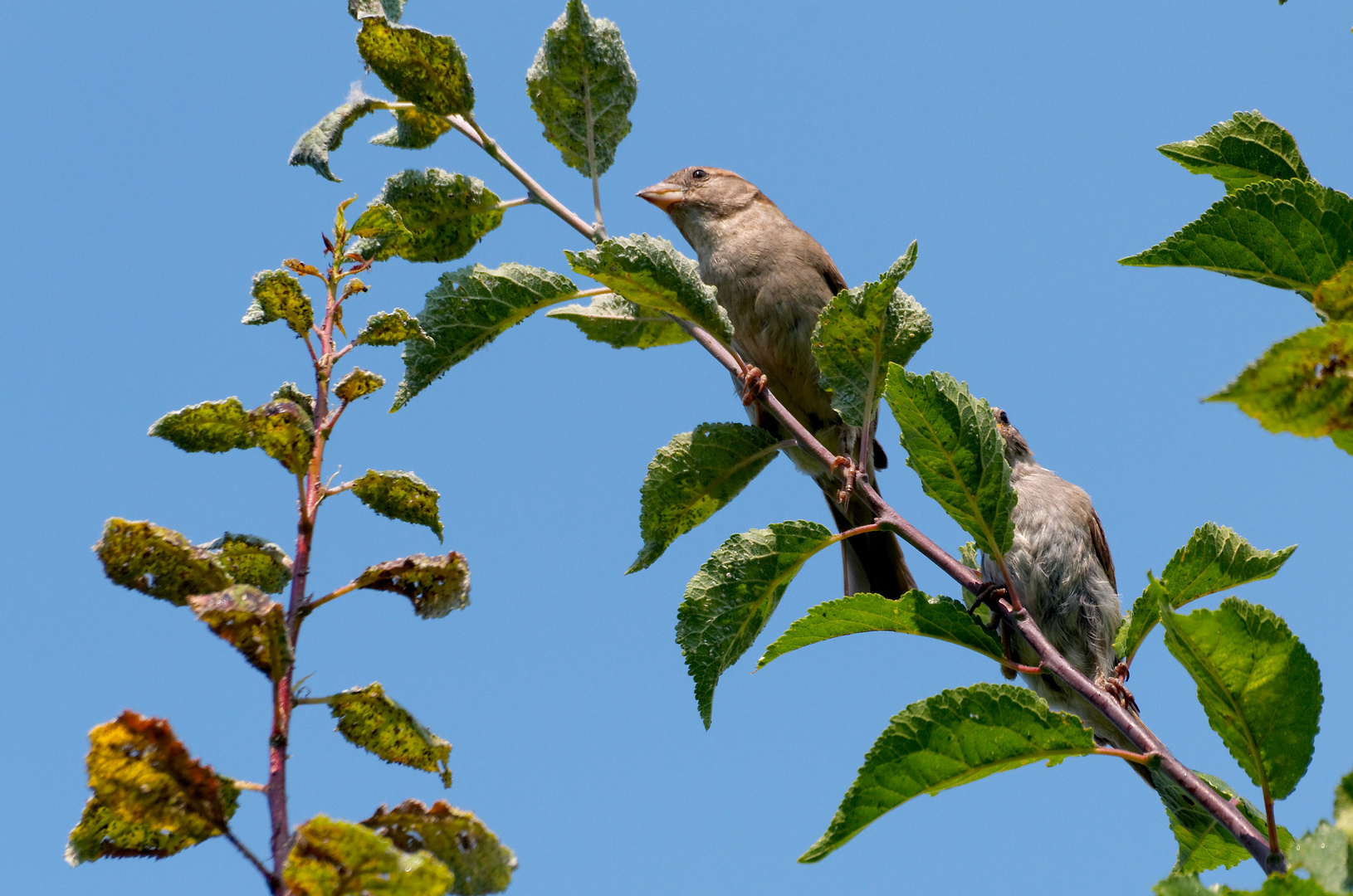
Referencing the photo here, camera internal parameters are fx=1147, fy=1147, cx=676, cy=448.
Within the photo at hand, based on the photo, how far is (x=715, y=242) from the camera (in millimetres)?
5891

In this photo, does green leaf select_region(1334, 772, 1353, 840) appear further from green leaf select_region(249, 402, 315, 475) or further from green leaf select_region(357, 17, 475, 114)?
green leaf select_region(357, 17, 475, 114)

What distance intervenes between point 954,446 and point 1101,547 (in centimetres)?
351

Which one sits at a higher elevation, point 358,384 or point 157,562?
point 358,384

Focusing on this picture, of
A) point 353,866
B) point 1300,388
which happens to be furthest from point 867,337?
point 353,866

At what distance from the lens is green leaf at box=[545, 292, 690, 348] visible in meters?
2.95

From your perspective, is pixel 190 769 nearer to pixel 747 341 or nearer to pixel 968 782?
pixel 968 782

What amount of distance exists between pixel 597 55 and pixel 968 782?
2.00 meters

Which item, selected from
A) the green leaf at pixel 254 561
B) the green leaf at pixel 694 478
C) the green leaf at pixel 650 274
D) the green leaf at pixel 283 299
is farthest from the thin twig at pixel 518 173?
the green leaf at pixel 254 561

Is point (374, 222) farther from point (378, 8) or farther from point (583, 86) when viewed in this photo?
point (583, 86)

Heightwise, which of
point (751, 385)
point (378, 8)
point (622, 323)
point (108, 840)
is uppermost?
point (378, 8)

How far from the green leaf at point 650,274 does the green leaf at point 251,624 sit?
4.40ft

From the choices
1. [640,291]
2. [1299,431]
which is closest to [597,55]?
[640,291]

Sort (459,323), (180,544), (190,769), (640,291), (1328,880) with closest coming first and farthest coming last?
(190,769), (180,544), (1328,880), (640,291), (459,323)

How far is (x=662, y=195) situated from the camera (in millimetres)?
6234
